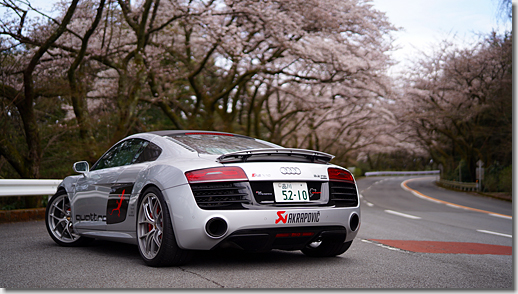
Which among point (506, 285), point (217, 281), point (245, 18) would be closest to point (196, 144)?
point (217, 281)

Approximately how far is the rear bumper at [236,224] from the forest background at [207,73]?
306 inches

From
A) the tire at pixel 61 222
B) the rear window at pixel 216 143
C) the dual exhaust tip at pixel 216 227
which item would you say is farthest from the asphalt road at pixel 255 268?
the rear window at pixel 216 143

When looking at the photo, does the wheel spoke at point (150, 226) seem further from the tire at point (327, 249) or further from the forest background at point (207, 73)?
the forest background at point (207, 73)

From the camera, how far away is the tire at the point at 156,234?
4305 millimetres

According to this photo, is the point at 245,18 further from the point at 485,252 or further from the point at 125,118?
the point at 485,252

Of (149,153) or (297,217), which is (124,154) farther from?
(297,217)

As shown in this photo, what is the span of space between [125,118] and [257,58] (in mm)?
9819

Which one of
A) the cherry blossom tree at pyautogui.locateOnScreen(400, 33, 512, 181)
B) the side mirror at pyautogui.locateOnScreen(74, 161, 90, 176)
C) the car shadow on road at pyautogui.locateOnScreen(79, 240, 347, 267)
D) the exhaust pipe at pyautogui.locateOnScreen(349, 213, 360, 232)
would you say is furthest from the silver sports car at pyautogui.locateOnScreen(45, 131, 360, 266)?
the cherry blossom tree at pyautogui.locateOnScreen(400, 33, 512, 181)

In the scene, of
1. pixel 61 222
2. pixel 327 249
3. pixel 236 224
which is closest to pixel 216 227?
pixel 236 224

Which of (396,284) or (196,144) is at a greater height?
(196,144)

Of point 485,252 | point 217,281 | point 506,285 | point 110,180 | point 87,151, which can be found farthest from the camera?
point 87,151

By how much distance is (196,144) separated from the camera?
4.99 meters

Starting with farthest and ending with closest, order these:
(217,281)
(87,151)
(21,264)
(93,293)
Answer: (87,151)
(21,264)
(217,281)
(93,293)

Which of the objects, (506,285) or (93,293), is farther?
(506,285)
